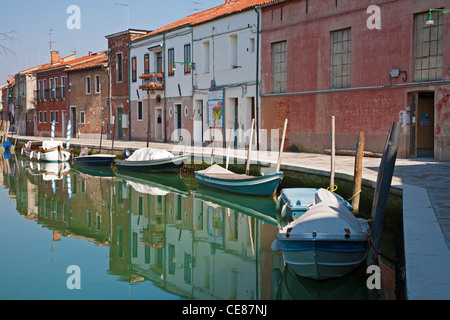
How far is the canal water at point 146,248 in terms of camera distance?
747 centimetres

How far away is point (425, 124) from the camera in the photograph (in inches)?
646

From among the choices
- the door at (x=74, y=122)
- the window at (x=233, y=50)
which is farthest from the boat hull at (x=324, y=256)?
the door at (x=74, y=122)

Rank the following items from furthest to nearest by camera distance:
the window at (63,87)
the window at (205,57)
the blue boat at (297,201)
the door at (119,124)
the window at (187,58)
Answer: the window at (63,87) → the door at (119,124) → the window at (187,58) → the window at (205,57) → the blue boat at (297,201)

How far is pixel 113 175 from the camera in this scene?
2325 centimetres

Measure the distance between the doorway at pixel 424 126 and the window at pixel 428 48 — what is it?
883 mm

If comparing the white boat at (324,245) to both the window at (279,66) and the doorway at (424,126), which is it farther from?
the window at (279,66)

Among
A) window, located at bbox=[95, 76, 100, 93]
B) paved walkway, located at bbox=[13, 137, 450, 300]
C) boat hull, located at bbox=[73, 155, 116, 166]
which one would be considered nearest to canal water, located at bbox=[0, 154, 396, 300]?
paved walkway, located at bbox=[13, 137, 450, 300]

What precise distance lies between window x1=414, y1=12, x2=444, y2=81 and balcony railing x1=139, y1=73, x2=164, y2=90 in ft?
54.8

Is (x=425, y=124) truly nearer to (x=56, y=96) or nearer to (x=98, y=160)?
(x=98, y=160)

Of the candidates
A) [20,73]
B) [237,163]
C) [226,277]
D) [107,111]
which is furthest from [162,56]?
[20,73]

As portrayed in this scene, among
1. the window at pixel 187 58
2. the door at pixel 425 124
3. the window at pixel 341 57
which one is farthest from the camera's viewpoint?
the window at pixel 187 58

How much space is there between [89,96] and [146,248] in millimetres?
30338

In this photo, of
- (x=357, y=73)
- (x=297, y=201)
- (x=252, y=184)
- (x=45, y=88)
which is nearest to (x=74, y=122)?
(x=45, y=88)
